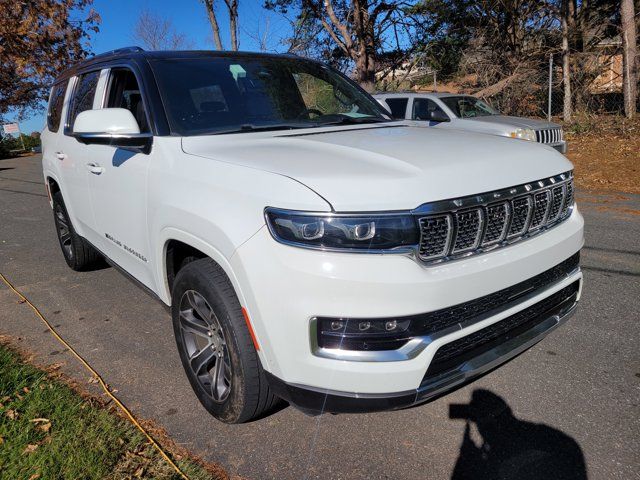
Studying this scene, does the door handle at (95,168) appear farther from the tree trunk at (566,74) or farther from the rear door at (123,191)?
the tree trunk at (566,74)

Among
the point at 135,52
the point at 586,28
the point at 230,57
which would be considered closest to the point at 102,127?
the point at 135,52

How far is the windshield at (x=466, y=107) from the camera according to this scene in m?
10.7

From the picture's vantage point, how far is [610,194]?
8.27 m

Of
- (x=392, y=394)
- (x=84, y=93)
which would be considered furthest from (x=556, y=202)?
(x=84, y=93)

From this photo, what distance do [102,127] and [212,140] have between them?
621mm

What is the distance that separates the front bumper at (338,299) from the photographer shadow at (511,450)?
50 centimetres

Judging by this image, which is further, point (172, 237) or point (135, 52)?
point (135, 52)

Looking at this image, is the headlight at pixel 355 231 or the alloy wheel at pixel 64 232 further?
the alloy wheel at pixel 64 232

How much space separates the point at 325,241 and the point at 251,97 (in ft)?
5.58

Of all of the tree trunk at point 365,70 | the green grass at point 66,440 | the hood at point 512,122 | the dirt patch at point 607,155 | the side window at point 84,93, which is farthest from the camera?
the tree trunk at point 365,70

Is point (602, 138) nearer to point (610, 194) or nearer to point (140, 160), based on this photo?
point (610, 194)

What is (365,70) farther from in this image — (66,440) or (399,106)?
(66,440)

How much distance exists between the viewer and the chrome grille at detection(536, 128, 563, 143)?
9.85 m

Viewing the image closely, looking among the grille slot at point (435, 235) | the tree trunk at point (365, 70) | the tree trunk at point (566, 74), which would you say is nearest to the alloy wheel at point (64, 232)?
the grille slot at point (435, 235)
